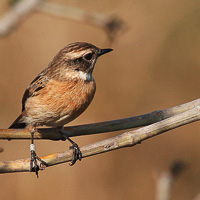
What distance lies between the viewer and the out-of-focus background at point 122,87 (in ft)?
23.6

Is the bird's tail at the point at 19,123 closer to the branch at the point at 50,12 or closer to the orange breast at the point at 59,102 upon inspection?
the orange breast at the point at 59,102

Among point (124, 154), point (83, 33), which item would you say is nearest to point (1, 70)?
point (83, 33)

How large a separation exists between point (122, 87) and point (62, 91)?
3.29 m

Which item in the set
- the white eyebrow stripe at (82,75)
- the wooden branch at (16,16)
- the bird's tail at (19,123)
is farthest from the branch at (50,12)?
the bird's tail at (19,123)

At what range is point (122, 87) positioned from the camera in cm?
791

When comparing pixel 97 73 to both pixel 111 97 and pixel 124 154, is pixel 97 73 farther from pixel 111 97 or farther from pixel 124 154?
pixel 124 154

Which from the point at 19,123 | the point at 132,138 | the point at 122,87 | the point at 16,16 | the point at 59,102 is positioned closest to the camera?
the point at 132,138

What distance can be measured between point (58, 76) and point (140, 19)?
11.8 ft

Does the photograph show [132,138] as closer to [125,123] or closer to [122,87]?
[125,123]

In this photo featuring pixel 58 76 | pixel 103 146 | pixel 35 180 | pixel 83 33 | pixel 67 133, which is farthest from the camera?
pixel 83 33

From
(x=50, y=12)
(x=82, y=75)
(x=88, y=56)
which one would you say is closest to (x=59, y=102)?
(x=82, y=75)

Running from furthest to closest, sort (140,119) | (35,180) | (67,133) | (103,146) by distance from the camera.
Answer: (35,180) → (67,133) → (140,119) → (103,146)

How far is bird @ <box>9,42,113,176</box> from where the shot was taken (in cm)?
467

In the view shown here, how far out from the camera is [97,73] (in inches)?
311
